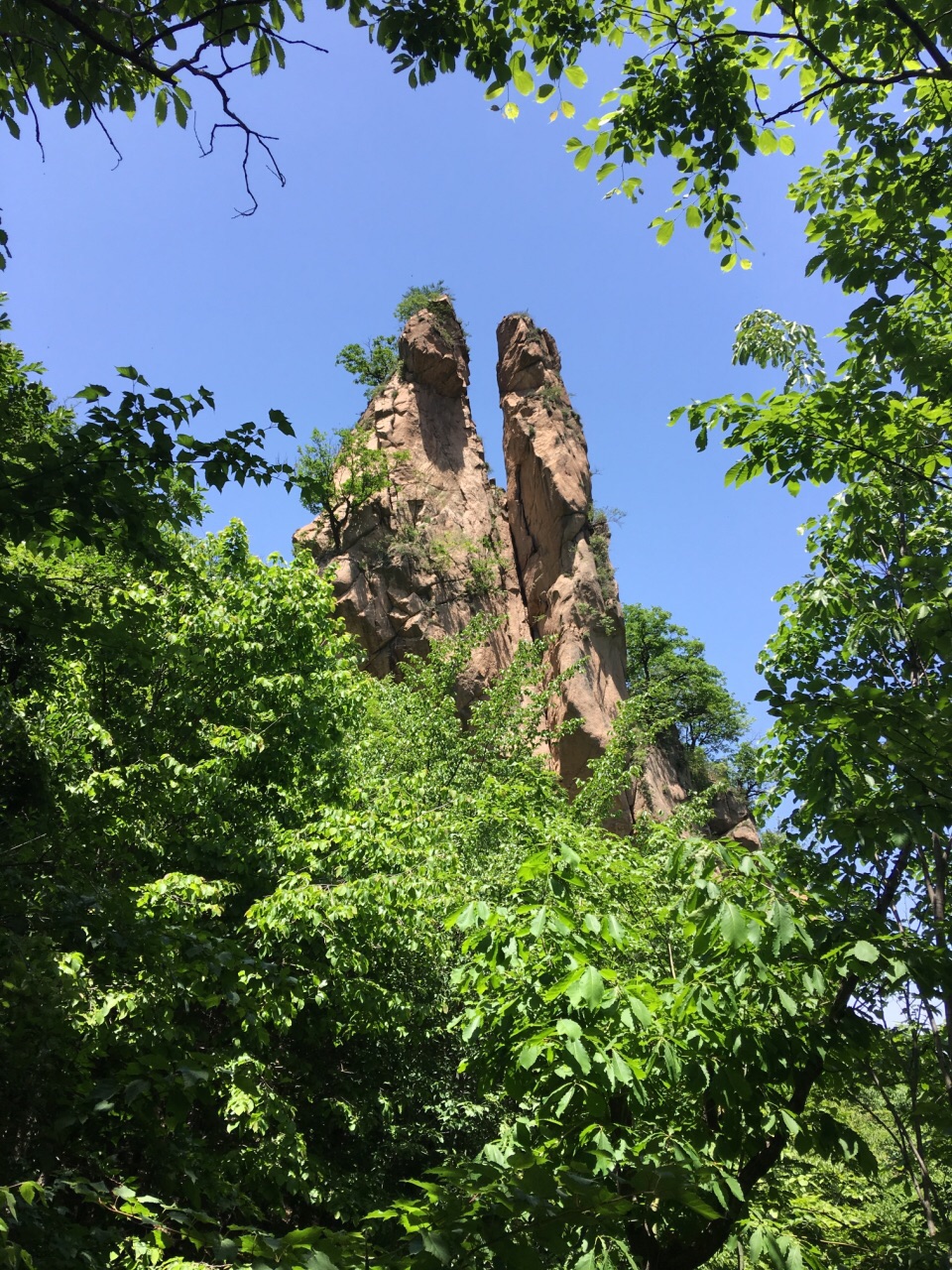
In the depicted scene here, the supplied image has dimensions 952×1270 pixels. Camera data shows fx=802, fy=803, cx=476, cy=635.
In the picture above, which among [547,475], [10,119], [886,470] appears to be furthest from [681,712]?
[10,119]

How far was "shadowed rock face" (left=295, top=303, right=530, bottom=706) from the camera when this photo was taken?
75.0 ft

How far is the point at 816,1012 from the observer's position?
12.0ft

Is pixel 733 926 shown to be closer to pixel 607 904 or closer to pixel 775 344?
pixel 607 904

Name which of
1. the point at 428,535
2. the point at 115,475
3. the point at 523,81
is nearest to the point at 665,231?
the point at 523,81

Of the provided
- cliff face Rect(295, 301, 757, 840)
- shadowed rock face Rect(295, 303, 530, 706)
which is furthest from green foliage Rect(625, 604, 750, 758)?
shadowed rock face Rect(295, 303, 530, 706)

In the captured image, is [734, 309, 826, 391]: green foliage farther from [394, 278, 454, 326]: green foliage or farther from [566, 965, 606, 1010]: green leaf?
[394, 278, 454, 326]: green foliage

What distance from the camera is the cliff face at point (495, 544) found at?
2309 centimetres

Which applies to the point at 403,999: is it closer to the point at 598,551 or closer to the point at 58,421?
the point at 58,421

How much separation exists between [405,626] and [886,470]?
18.5 m

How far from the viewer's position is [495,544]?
26781mm

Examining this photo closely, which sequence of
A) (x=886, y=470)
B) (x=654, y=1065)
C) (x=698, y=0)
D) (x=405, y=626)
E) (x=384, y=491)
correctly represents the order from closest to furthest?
(x=654, y=1065), (x=698, y=0), (x=886, y=470), (x=405, y=626), (x=384, y=491)

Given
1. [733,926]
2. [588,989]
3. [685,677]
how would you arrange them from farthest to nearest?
[685,677], [588,989], [733,926]

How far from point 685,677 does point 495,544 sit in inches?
462

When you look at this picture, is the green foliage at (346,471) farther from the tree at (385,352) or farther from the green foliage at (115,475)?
the green foliage at (115,475)
